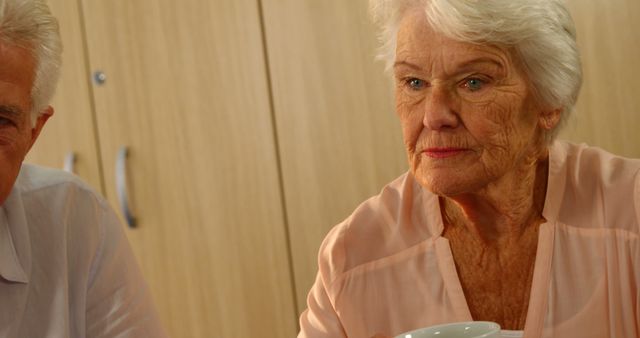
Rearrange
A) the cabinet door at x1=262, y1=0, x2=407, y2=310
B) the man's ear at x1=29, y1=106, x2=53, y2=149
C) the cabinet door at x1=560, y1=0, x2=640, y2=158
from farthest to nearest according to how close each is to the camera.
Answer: the cabinet door at x1=262, y1=0, x2=407, y2=310 < the cabinet door at x1=560, y1=0, x2=640, y2=158 < the man's ear at x1=29, y1=106, x2=53, y2=149

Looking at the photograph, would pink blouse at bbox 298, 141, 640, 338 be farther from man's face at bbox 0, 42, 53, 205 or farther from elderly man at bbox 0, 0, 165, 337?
man's face at bbox 0, 42, 53, 205

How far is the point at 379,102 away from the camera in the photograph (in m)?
2.72

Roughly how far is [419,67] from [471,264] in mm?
344

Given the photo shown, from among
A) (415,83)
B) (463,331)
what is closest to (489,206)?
(415,83)

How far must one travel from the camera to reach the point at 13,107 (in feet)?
4.79

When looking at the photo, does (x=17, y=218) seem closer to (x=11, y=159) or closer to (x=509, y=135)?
(x=11, y=159)

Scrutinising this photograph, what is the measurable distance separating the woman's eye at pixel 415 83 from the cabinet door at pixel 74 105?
169 centimetres

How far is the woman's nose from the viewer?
159cm

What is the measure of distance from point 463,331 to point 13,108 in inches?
29.6

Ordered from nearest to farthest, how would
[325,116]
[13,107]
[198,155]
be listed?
[13,107] < [325,116] < [198,155]

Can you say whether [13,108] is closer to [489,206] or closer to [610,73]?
[489,206]

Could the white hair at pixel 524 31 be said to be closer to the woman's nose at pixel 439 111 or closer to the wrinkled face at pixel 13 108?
the woman's nose at pixel 439 111

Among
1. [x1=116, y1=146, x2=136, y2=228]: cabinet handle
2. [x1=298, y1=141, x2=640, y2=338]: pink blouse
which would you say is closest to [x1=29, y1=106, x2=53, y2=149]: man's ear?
[x1=298, y1=141, x2=640, y2=338]: pink blouse

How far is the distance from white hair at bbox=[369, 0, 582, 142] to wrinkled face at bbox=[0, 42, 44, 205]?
609mm
